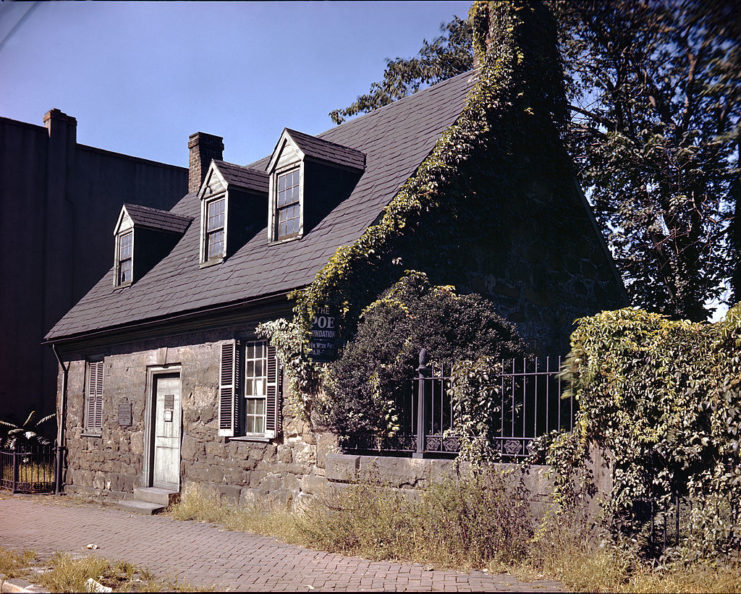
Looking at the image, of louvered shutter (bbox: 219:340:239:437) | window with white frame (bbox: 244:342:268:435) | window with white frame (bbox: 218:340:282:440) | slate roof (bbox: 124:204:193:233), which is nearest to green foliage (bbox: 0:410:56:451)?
slate roof (bbox: 124:204:193:233)

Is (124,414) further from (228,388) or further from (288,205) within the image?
(288,205)

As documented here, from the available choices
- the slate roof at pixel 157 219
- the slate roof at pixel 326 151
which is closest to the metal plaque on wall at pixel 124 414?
the slate roof at pixel 157 219

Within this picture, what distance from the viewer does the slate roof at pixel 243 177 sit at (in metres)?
15.3

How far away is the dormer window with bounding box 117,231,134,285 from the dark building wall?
4.96m

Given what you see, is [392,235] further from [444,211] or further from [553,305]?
[553,305]

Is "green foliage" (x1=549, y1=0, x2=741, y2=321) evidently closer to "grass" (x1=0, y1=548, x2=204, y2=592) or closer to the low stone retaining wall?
the low stone retaining wall

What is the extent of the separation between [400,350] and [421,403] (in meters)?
0.88

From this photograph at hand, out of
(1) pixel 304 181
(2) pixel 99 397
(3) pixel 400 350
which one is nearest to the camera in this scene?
(3) pixel 400 350

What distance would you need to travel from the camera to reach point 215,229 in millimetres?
15797

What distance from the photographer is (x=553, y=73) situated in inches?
562

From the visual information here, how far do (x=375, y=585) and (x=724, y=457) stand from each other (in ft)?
11.0

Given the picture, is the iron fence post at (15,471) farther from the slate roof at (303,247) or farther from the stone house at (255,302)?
→ the slate roof at (303,247)

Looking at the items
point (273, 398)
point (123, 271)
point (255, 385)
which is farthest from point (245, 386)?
point (123, 271)

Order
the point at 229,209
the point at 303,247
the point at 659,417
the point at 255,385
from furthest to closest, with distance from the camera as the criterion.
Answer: the point at 229,209 < the point at 303,247 < the point at 255,385 < the point at 659,417
